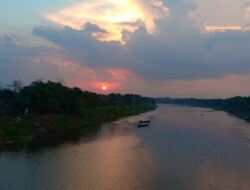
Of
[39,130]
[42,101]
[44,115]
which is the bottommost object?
[39,130]

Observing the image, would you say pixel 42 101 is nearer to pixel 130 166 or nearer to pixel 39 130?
pixel 39 130

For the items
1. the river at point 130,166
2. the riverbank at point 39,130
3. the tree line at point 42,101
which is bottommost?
the river at point 130,166

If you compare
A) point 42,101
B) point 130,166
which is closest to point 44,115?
point 42,101

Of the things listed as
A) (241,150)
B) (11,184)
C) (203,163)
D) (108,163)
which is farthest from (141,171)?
(241,150)

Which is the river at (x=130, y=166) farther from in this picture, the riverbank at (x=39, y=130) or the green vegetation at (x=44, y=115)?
the green vegetation at (x=44, y=115)

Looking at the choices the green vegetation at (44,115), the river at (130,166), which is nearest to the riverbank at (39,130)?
the green vegetation at (44,115)

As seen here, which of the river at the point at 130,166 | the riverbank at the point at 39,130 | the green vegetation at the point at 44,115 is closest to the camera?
the river at the point at 130,166
